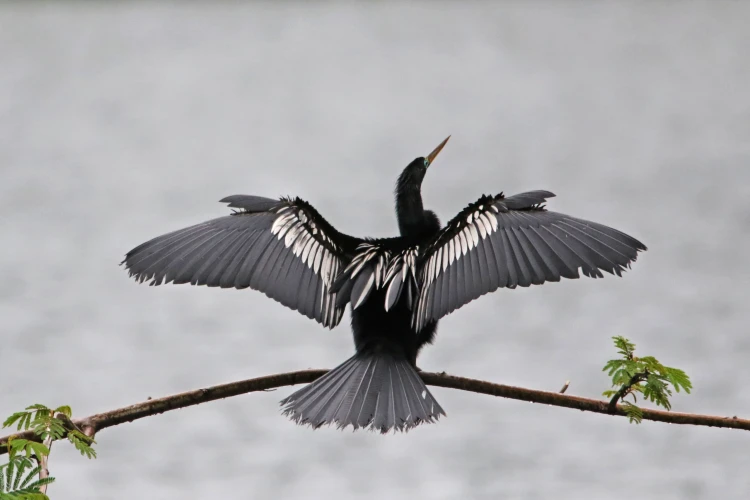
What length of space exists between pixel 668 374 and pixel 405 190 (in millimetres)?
1137

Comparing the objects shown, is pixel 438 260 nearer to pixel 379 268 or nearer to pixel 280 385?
pixel 379 268

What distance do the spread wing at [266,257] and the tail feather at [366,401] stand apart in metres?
0.27

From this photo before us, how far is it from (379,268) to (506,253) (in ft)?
1.21

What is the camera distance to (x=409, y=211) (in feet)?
9.29

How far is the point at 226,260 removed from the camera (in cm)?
249

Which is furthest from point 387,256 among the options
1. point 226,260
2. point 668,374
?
point 668,374

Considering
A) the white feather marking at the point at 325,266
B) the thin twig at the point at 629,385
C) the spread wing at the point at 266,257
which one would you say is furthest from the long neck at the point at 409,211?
the thin twig at the point at 629,385

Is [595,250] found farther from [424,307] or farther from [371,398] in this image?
[371,398]

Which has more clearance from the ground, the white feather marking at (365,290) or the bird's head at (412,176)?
the bird's head at (412,176)

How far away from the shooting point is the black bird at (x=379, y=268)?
221 cm

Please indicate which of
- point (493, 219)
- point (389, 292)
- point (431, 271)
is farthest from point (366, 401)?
point (493, 219)

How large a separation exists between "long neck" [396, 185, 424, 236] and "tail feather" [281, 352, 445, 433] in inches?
25.1

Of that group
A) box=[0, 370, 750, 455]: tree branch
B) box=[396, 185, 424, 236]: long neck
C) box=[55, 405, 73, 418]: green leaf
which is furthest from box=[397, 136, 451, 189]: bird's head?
box=[55, 405, 73, 418]: green leaf

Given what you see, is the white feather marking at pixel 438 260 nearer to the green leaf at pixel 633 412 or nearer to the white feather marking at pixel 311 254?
the white feather marking at pixel 311 254
